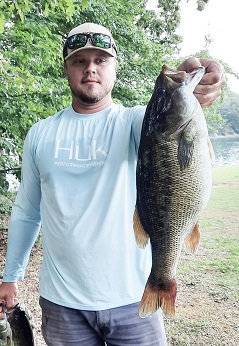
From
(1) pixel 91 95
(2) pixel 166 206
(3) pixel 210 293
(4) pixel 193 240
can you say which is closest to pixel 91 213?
(2) pixel 166 206

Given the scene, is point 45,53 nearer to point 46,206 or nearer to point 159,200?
point 46,206

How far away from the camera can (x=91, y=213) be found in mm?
1895

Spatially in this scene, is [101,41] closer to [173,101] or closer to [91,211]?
[173,101]

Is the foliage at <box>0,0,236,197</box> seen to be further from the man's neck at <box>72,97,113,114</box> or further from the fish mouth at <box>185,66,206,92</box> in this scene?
the fish mouth at <box>185,66,206,92</box>

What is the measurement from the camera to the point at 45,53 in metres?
5.58

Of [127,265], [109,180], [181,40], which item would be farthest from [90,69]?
[181,40]

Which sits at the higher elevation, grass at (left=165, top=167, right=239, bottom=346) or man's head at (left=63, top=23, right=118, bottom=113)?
man's head at (left=63, top=23, right=118, bottom=113)

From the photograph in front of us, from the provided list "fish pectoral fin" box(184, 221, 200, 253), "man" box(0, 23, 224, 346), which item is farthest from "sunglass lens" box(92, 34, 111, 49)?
"fish pectoral fin" box(184, 221, 200, 253)

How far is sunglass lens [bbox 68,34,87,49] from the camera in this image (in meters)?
2.03

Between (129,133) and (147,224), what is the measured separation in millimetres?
492

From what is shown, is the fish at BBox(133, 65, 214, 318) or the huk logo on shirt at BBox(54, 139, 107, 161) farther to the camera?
the huk logo on shirt at BBox(54, 139, 107, 161)

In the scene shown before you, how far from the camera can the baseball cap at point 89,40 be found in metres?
2.03

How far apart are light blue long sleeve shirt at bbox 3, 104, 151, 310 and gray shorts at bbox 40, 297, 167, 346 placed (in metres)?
0.04

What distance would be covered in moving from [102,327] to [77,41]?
4.76 feet
